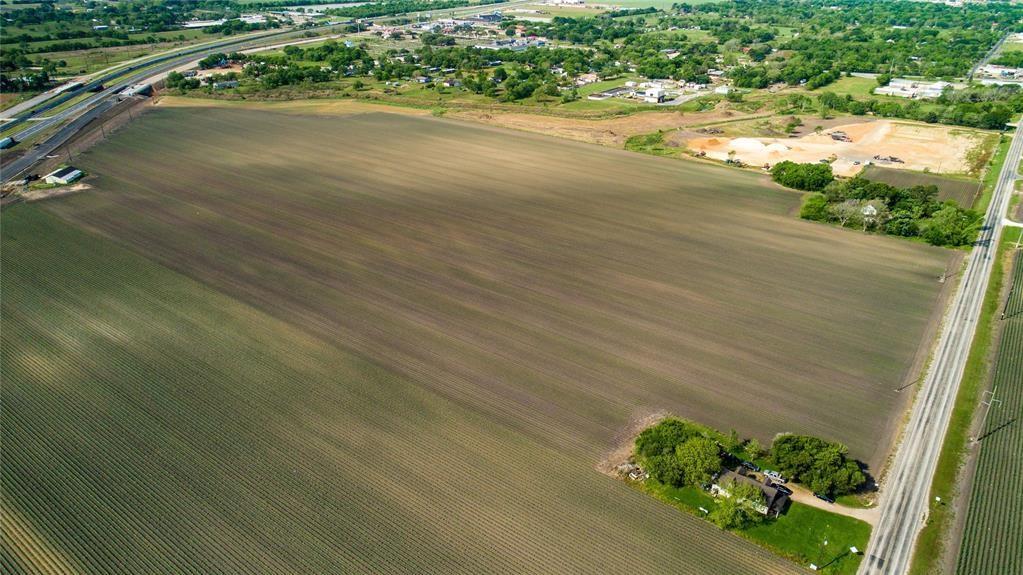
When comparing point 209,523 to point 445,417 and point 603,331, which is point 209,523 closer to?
point 445,417

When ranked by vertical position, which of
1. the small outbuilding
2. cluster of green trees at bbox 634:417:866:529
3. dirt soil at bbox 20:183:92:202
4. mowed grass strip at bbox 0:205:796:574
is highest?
the small outbuilding

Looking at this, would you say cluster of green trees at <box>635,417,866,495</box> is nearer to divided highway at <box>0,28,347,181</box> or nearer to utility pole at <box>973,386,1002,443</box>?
utility pole at <box>973,386,1002,443</box>

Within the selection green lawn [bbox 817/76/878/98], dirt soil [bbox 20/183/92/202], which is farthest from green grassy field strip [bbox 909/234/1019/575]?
green lawn [bbox 817/76/878/98]

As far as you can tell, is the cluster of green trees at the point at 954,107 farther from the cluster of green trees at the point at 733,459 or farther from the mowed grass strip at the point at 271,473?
the mowed grass strip at the point at 271,473

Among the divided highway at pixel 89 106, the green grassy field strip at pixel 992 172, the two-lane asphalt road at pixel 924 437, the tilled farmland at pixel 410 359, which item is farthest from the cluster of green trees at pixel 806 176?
the divided highway at pixel 89 106

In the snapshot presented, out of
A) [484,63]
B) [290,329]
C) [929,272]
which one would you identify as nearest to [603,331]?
[290,329]

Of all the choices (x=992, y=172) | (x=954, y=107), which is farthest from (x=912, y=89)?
(x=992, y=172)
